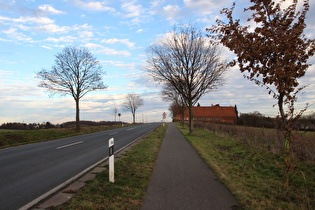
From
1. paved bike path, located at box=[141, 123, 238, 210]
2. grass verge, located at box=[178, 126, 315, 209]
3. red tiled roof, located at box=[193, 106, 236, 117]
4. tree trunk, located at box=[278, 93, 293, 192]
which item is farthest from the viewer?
red tiled roof, located at box=[193, 106, 236, 117]

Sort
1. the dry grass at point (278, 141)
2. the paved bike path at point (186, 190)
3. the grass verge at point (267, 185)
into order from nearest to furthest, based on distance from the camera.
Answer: the paved bike path at point (186, 190) → the grass verge at point (267, 185) → the dry grass at point (278, 141)

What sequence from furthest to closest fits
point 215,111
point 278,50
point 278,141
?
point 215,111 → point 278,141 → point 278,50

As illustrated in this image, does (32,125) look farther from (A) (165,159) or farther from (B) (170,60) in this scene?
(A) (165,159)

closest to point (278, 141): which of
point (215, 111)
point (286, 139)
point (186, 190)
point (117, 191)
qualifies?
point (286, 139)

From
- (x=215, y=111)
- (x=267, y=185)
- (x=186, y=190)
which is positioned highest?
(x=215, y=111)

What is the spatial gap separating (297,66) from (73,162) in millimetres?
7754

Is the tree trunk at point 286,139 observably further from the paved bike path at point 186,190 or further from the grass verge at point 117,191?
the grass verge at point 117,191

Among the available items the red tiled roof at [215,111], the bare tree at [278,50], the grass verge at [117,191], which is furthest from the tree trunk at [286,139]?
the red tiled roof at [215,111]

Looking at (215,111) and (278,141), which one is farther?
(215,111)

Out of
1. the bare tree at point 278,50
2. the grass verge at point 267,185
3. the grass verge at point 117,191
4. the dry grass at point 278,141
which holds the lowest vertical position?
the grass verge at point 267,185

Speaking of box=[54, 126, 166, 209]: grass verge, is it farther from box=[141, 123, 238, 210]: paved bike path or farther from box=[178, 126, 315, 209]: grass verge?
box=[178, 126, 315, 209]: grass verge

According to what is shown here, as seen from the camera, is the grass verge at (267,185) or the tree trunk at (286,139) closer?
the grass verge at (267,185)

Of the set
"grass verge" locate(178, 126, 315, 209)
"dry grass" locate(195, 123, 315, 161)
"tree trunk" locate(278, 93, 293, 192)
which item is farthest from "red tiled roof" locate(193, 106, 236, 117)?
"tree trunk" locate(278, 93, 293, 192)

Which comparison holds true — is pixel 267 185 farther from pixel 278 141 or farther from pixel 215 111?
pixel 215 111
